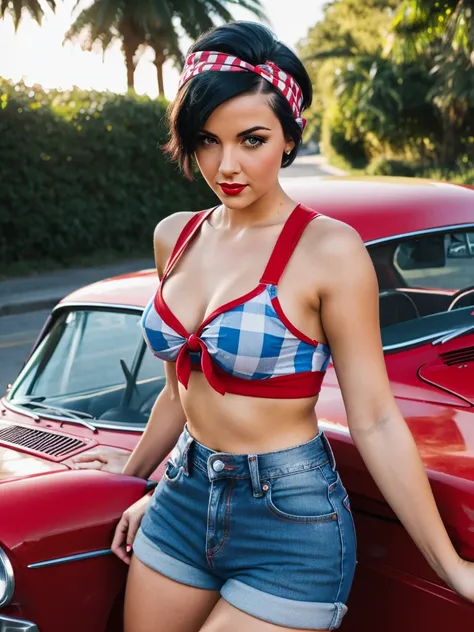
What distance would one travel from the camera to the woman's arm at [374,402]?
6.01 feet

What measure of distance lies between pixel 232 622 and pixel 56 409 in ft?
5.47

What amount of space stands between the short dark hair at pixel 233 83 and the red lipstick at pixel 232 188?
0.40 ft

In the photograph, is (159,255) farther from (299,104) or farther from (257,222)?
(299,104)

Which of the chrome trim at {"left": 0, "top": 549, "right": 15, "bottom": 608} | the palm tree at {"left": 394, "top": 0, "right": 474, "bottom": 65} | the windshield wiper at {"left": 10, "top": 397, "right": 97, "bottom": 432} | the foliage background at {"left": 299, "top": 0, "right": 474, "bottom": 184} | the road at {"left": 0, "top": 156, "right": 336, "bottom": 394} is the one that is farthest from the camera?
the foliage background at {"left": 299, "top": 0, "right": 474, "bottom": 184}

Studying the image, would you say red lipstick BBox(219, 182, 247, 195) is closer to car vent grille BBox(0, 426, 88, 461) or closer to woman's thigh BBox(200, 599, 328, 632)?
woman's thigh BBox(200, 599, 328, 632)

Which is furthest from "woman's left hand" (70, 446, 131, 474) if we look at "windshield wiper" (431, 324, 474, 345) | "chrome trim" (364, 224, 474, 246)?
"chrome trim" (364, 224, 474, 246)

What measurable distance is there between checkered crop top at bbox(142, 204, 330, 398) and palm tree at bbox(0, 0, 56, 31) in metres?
28.7

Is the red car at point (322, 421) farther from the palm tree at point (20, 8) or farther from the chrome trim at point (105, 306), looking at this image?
the palm tree at point (20, 8)

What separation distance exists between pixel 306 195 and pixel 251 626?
83.6 inches

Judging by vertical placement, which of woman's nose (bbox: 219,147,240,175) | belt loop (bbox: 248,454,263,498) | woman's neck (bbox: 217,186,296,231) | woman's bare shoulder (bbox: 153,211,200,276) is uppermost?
woman's nose (bbox: 219,147,240,175)

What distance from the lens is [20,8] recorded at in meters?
29.1

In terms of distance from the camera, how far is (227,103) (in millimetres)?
1938

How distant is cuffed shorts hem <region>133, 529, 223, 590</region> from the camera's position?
195 centimetres

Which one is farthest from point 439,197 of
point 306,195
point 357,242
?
point 357,242
